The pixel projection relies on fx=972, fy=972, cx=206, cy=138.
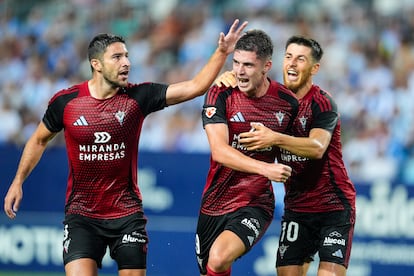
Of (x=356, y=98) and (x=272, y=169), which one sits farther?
(x=356, y=98)

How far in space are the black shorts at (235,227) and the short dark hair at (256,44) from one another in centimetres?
144

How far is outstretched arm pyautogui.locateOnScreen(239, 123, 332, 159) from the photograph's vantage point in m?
8.45

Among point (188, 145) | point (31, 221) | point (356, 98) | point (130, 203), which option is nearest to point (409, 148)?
point (356, 98)

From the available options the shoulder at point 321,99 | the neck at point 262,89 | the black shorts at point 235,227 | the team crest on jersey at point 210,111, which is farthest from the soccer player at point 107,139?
the shoulder at point 321,99

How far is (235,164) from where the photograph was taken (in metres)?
8.48

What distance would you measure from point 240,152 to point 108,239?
4.94 ft

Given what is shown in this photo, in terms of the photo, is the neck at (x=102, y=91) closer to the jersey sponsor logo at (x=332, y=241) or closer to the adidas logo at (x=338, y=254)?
the jersey sponsor logo at (x=332, y=241)

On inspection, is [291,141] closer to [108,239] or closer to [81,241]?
[108,239]

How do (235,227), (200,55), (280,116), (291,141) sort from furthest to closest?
(200,55)
(280,116)
(235,227)
(291,141)

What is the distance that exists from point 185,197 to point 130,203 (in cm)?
409

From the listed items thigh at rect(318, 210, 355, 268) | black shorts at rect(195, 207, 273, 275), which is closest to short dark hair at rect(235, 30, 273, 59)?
black shorts at rect(195, 207, 273, 275)

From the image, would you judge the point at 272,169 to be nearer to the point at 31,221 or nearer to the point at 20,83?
the point at 31,221

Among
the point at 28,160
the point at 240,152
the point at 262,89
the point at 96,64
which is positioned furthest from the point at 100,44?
the point at 240,152

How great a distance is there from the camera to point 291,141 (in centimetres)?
866
